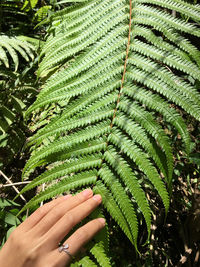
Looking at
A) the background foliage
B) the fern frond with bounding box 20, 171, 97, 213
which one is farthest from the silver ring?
the background foliage

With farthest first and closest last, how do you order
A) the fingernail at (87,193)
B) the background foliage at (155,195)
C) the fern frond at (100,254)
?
the background foliage at (155,195) → the fingernail at (87,193) → the fern frond at (100,254)

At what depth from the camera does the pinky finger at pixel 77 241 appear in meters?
1.10

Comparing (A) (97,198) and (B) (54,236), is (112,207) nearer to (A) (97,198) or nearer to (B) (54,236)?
(A) (97,198)

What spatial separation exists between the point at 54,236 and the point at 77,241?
4.5 inches

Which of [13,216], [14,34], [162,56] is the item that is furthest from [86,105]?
[14,34]

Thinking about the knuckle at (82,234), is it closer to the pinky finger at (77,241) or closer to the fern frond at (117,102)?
the pinky finger at (77,241)

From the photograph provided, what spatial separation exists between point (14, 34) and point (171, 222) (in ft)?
9.08

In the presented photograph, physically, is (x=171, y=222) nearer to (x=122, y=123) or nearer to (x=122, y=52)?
(x=122, y=123)

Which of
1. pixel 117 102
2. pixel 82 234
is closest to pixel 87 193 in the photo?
pixel 82 234

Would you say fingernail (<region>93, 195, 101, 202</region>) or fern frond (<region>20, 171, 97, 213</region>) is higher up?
fern frond (<region>20, 171, 97, 213</region>)

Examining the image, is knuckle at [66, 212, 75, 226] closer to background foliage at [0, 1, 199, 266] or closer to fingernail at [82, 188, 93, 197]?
fingernail at [82, 188, 93, 197]

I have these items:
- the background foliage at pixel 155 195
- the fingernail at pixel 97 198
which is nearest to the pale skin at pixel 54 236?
the fingernail at pixel 97 198

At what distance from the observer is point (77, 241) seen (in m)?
1.11

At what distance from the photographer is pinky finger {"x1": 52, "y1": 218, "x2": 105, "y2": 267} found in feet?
3.62
